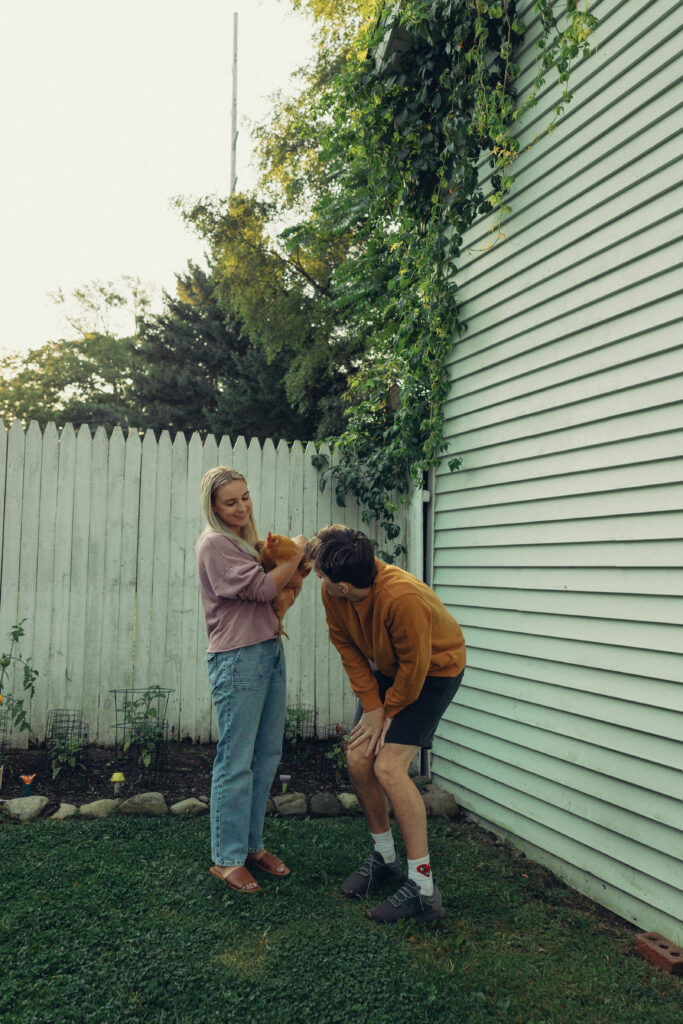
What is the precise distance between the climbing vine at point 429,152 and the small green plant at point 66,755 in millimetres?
2300

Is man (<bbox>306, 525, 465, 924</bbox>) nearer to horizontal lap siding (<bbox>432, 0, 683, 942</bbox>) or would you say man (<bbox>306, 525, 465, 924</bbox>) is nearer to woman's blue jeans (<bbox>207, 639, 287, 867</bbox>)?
woman's blue jeans (<bbox>207, 639, 287, 867</bbox>)

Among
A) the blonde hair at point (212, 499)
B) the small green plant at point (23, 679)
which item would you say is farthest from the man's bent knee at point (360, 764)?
the small green plant at point (23, 679)

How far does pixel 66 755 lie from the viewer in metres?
4.08

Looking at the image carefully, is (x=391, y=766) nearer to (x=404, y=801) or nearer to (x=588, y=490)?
(x=404, y=801)

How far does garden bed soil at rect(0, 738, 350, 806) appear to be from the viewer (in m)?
3.85

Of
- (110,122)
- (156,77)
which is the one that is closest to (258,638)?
(156,77)

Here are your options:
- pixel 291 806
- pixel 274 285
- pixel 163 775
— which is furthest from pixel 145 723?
pixel 274 285

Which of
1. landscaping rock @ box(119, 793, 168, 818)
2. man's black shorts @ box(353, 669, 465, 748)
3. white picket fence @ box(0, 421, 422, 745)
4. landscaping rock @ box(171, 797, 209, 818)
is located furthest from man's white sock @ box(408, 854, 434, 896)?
white picket fence @ box(0, 421, 422, 745)

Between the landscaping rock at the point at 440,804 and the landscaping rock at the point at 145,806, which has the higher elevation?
the landscaping rock at the point at 145,806

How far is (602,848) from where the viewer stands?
280 cm

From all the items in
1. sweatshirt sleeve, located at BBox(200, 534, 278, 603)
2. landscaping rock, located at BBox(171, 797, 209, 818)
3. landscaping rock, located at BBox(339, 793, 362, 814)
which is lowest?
landscaping rock, located at BBox(339, 793, 362, 814)

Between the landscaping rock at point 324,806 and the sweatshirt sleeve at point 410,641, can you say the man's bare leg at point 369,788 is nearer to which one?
the sweatshirt sleeve at point 410,641

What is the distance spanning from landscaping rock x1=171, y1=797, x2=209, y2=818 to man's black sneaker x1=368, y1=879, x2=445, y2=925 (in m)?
1.41

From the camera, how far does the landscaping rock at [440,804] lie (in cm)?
382
